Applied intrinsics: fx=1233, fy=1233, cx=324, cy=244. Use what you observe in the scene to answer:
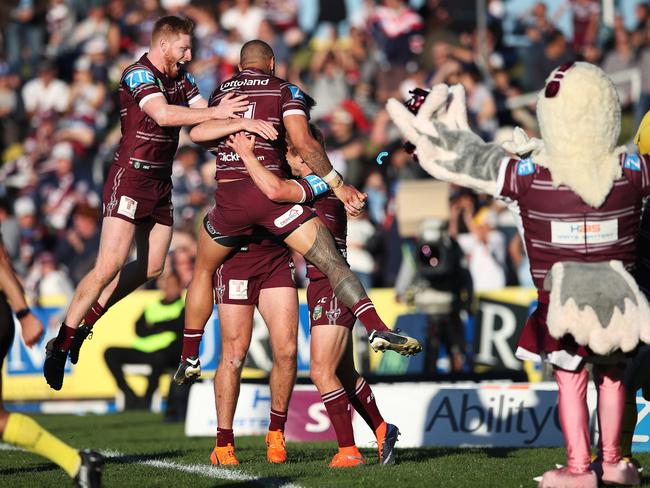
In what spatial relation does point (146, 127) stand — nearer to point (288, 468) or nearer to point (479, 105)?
point (288, 468)

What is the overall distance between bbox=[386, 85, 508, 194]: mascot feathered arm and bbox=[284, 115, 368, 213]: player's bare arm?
1171mm

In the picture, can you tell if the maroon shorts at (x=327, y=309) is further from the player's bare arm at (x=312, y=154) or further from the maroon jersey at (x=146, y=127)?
the maroon jersey at (x=146, y=127)

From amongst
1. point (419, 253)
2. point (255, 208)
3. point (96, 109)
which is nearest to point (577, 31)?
point (419, 253)

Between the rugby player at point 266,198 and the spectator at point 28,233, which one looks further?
the spectator at point 28,233

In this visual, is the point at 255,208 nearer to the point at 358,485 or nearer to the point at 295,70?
the point at 358,485

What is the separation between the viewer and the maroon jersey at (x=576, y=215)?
6500 mm

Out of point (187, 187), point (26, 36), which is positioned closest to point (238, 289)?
point (187, 187)

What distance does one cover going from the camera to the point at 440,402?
34.7 ft

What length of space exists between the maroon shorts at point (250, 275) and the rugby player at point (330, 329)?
0.31 m

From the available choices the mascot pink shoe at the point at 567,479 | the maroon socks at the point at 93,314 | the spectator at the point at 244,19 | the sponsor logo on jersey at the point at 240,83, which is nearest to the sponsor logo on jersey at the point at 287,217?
the sponsor logo on jersey at the point at 240,83

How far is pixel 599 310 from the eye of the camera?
6.43 meters

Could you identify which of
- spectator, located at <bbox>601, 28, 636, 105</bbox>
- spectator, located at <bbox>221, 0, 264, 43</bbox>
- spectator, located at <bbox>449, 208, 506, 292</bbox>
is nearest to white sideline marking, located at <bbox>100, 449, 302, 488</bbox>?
spectator, located at <bbox>449, 208, 506, 292</bbox>

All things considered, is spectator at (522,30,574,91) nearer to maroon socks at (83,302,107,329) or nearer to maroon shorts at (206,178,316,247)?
maroon socks at (83,302,107,329)

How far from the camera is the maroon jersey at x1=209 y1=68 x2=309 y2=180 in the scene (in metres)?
8.30
